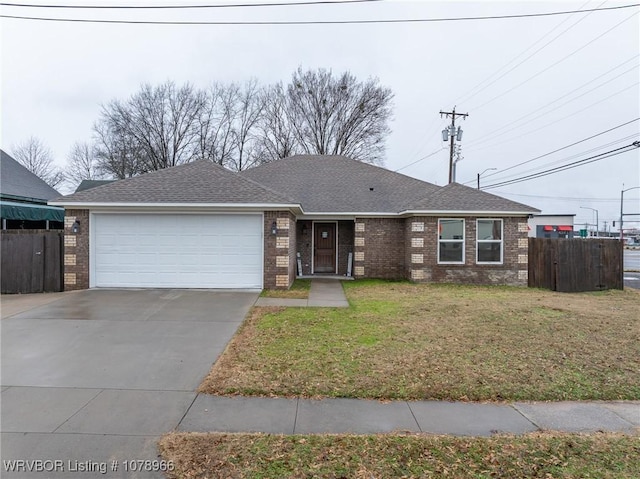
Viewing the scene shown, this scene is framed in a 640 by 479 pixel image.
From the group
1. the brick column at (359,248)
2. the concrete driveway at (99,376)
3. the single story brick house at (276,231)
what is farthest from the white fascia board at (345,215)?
the concrete driveway at (99,376)

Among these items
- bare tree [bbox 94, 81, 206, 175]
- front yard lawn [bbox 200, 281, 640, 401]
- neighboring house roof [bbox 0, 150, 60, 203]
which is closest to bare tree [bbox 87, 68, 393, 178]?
bare tree [bbox 94, 81, 206, 175]

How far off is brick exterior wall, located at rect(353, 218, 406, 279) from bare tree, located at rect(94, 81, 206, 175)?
2239 centimetres

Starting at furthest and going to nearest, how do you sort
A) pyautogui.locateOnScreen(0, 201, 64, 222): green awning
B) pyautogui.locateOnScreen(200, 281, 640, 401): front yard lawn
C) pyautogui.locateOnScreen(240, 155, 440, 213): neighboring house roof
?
1. pyautogui.locateOnScreen(0, 201, 64, 222): green awning
2. pyautogui.locateOnScreen(240, 155, 440, 213): neighboring house roof
3. pyautogui.locateOnScreen(200, 281, 640, 401): front yard lawn

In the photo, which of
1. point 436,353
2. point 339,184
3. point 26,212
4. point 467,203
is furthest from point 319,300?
point 26,212

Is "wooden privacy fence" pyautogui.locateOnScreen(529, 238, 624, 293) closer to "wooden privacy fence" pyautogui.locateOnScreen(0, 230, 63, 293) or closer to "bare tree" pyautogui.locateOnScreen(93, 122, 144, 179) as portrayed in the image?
"wooden privacy fence" pyautogui.locateOnScreen(0, 230, 63, 293)

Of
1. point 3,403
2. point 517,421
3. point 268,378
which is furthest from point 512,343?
point 3,403

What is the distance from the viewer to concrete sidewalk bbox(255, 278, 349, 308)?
367 inches

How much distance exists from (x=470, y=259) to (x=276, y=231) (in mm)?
7293

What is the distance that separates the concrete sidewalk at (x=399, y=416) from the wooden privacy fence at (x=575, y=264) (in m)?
10.3

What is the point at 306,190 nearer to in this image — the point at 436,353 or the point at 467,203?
the point at 467,203

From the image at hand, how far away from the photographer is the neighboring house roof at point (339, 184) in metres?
15.3

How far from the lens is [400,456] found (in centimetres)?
304

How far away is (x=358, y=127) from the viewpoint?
1211 inches

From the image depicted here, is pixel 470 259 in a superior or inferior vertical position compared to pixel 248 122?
inferior
